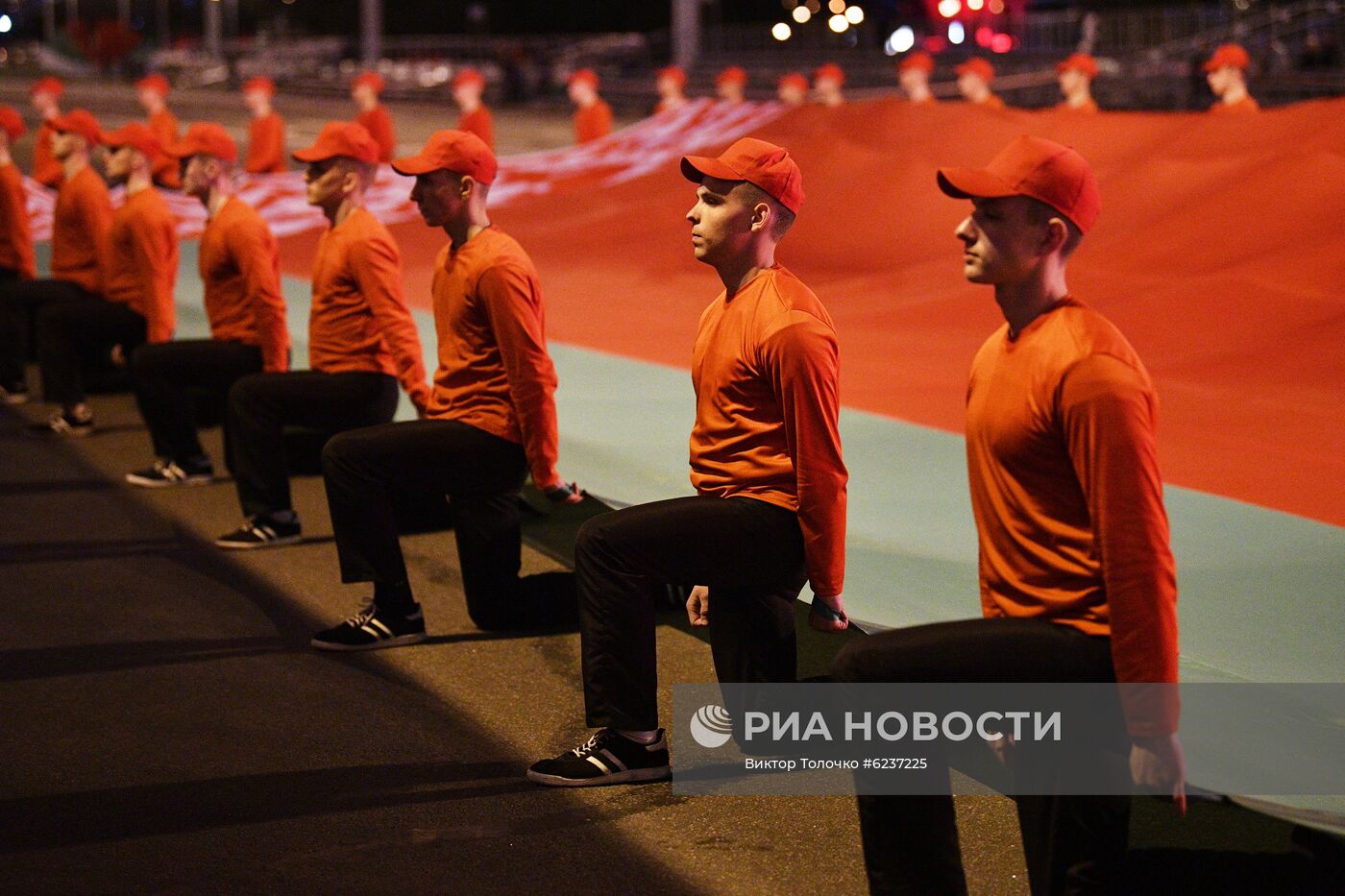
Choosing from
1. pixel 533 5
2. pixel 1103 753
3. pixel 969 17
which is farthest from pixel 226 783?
pixel 533 5

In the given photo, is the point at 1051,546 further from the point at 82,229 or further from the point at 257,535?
the point at 82,229

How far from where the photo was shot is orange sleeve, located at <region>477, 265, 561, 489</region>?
4.80 metres

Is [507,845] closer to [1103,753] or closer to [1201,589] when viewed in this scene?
[1103,753]

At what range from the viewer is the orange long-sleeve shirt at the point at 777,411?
3.67 m

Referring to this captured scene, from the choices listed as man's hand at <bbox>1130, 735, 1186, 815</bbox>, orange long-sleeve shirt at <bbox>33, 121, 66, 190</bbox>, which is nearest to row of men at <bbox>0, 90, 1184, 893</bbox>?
man's hand at <bbox>1130, 735, 1186, 815</bbox>

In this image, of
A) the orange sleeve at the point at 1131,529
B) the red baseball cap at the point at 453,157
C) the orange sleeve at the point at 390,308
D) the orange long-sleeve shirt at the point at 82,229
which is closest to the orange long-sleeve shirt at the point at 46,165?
the orange long-sleeve shirt at the point at 82,229

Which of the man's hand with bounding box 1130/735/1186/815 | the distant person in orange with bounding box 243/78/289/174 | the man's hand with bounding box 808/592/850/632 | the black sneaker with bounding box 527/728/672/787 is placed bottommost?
the black sneaker with bounding box 527/728/672/787

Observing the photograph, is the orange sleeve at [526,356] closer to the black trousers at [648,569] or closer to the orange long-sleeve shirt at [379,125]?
the black trousers at [648,569]

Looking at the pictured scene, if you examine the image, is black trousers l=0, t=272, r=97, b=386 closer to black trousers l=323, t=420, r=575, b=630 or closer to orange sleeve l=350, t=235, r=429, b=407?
orange sleeve l=350, t=235, r=429, b=407

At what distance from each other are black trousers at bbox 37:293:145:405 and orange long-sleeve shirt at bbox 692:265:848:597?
5187mm

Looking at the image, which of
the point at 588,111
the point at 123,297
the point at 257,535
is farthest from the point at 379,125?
the point at 257,535

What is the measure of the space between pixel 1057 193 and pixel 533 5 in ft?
152

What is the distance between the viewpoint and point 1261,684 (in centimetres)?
403

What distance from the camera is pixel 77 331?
8250mm
